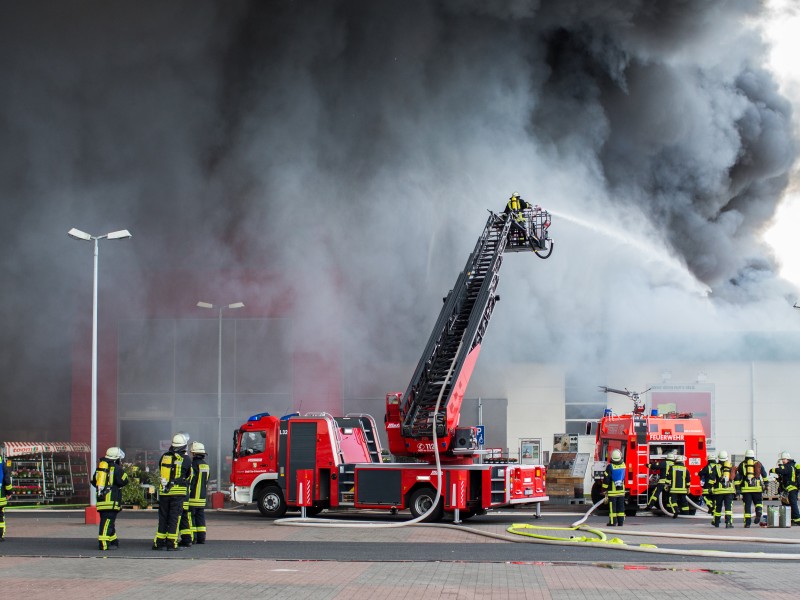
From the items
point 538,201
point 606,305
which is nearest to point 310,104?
point 538,201

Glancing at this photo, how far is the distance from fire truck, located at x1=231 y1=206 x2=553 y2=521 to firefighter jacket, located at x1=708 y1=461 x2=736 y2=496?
12.2 ft

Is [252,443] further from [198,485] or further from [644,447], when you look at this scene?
[644,447]

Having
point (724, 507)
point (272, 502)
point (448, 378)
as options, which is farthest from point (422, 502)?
point (724, 507)

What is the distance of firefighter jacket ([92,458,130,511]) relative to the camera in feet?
53.5

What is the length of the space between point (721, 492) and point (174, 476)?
39.0ft

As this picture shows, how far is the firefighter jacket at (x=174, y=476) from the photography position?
1603cm

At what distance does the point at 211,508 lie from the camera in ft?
97.3

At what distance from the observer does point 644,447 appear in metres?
25.5

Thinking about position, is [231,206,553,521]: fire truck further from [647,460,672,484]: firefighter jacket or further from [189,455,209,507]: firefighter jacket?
[189,455,209,507]: firefighter jacket

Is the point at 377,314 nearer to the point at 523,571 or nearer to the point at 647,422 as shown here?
the point at 647,422

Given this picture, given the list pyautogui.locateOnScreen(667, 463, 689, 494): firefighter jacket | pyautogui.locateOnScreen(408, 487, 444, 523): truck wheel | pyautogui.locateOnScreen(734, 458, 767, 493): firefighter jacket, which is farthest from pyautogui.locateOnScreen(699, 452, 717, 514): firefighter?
pyautogui.locateOnScreen(408, 487, 444, 523): truck wheel

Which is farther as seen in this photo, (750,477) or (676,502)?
(676,502)

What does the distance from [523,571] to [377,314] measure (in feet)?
70.2

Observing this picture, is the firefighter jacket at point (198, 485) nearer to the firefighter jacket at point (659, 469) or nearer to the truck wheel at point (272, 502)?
the truck wheel at point (272, 502)
